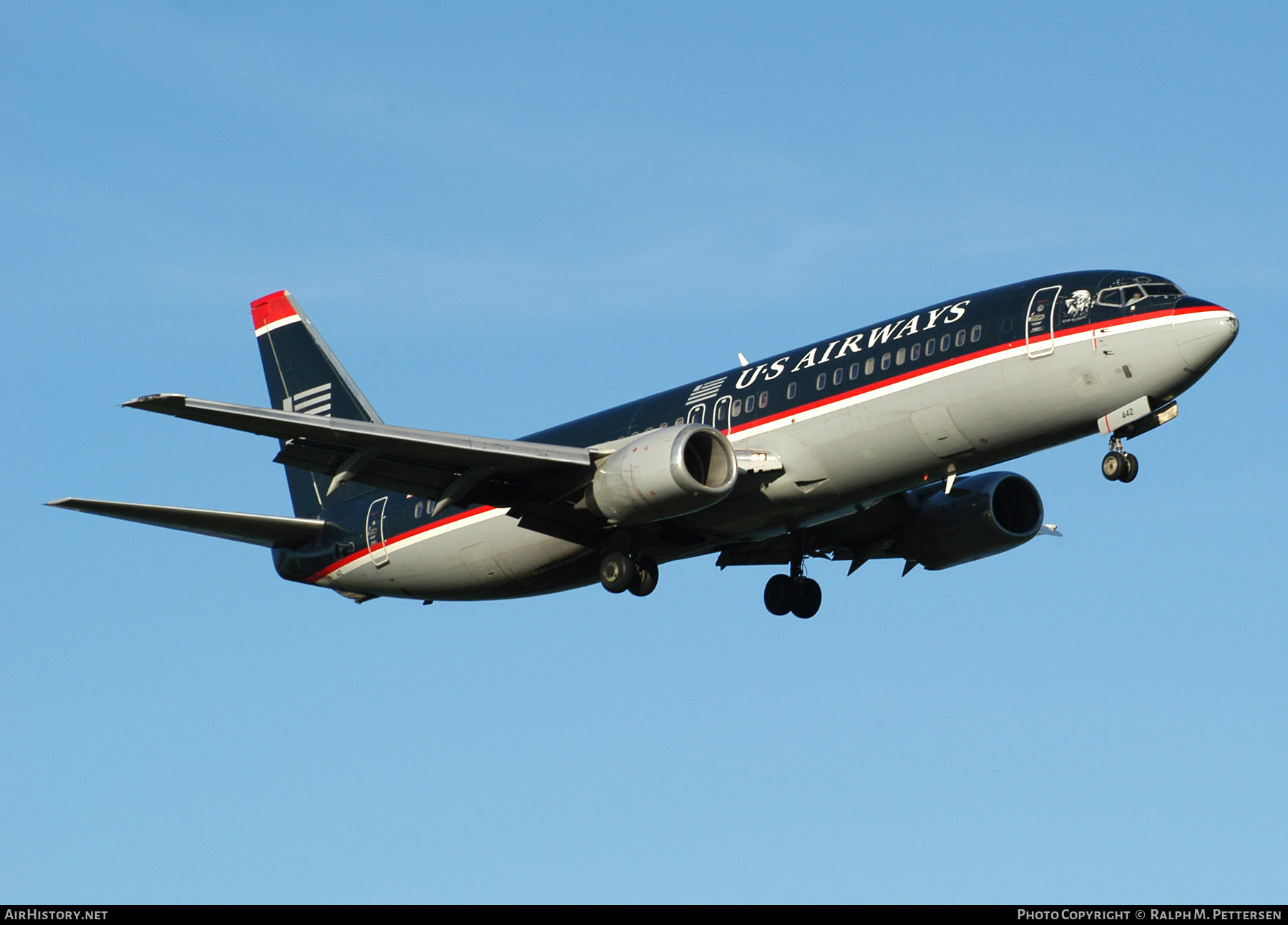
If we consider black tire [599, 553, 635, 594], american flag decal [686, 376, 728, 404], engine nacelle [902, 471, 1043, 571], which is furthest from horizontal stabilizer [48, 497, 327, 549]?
engine nacelle [902, 471, 1043, 571]

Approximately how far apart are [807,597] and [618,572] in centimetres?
674

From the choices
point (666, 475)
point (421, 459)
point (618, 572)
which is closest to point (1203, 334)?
point (666, 475)

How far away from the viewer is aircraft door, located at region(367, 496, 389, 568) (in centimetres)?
3919

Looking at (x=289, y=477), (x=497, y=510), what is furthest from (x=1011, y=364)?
(x=289, y=477)

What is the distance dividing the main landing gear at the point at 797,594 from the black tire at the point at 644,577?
213 inches

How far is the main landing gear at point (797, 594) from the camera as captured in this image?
39.8 m

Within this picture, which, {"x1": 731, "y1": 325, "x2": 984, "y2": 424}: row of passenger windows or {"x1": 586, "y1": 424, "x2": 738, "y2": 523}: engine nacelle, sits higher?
{"x1": 731, "y1": 325, "x2": 984, "y2": 424}: row of passenger windows

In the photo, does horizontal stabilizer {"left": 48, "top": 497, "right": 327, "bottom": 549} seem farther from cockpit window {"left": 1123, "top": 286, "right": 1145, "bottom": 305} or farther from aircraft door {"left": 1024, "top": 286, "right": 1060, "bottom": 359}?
cockpit window {"left": 1123, "top": 286, "right": 1145, "bottom": 305}

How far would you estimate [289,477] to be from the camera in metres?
43.6

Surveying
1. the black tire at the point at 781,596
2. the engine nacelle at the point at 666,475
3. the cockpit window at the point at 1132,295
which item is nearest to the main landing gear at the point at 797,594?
the black tire at the point at 781,596

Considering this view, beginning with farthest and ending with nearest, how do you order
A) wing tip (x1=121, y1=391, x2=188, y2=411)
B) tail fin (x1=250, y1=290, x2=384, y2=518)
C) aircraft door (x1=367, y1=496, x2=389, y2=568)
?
tail fin (x1=250, y1=290, x2=384, y2=518) < aircraft door (x1=367, y1=496, x2=389, y2=568) < wing tip (x1=121, y1=391, x2=188, y2=411)

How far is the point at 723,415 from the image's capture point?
114ft

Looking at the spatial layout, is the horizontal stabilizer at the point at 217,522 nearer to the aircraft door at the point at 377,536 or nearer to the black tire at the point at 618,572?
the aircraft door at the point at 377,536

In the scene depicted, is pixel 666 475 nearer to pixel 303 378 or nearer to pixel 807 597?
pixel 807 597
